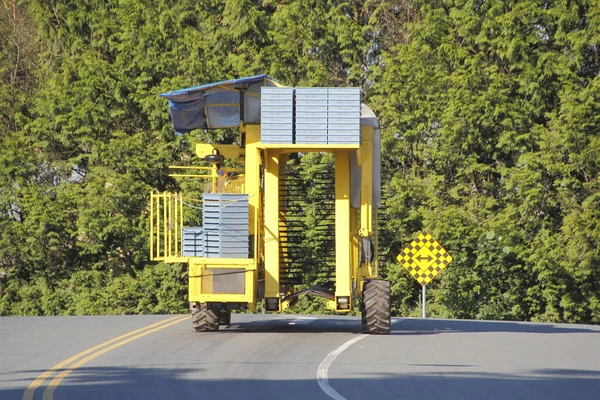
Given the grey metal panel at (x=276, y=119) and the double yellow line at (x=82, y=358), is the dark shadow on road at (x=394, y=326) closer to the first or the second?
the double yellow line at (x=82, y=358)

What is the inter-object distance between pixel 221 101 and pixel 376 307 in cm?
466

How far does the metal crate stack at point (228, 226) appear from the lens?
663 inches

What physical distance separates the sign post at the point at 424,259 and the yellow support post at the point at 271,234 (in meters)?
9.54

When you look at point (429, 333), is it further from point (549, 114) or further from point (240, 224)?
point (549, 114)

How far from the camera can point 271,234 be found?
57.0 feet

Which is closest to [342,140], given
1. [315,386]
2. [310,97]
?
[310,97]

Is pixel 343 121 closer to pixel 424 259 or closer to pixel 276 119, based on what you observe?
pixel 276 119

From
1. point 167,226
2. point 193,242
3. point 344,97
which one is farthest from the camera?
point 167,226

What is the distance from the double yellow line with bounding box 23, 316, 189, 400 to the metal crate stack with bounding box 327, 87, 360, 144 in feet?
15.8

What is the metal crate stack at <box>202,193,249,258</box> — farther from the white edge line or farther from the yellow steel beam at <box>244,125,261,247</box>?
the white edge line

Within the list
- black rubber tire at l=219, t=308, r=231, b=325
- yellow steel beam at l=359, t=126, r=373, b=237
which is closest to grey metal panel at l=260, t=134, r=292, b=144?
yellow steel beam at l=359, t=126, r=373, b=237

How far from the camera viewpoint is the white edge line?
10.9 meters

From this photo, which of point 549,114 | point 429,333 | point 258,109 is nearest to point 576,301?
point 549,114

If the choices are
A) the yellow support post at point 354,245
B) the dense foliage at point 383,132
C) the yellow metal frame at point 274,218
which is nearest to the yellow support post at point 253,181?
the yellow metal frame at point 274,218
